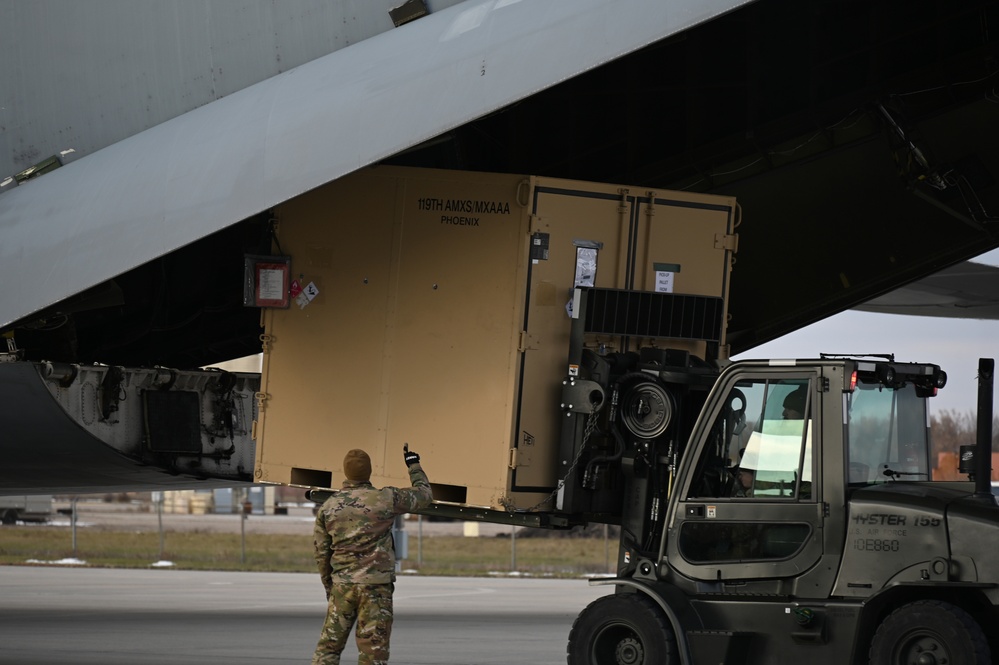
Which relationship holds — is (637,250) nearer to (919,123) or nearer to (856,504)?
(856,504)

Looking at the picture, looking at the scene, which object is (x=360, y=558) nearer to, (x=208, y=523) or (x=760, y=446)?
(x=760, y=446)

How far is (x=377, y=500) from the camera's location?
791 cm

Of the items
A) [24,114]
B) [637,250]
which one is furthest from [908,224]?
[24,114]

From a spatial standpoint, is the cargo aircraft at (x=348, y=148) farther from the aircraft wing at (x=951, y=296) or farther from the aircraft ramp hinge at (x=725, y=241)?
the aircraft wing at (x=951, y=296)

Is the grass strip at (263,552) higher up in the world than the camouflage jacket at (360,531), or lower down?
lower down

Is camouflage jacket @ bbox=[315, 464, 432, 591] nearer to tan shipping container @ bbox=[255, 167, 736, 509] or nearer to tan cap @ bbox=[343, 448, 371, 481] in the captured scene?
tan cap @ bbox=[343, 448, 371, 481]

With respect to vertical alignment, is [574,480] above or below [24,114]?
below

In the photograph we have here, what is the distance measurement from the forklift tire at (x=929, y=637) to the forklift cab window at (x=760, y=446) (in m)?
0.87

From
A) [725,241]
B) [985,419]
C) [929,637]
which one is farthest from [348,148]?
[929,637]

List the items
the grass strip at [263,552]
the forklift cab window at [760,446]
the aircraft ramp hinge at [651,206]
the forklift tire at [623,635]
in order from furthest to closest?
the grass strip at [263,552] < the aircraft ramp hinge at [651,206] < the forklift tire at [623,635] < the forklift cab window at [760,446]

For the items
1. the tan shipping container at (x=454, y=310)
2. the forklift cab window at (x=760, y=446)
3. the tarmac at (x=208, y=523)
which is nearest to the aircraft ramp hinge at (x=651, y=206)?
the tan shipping container at (x=454, y=310)

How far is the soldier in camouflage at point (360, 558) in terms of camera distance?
7793 millimetres

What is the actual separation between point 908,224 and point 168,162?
267 inches

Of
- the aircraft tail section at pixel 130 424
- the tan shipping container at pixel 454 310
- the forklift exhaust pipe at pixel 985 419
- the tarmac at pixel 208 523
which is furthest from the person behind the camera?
the tarmac at pixel 208 523
